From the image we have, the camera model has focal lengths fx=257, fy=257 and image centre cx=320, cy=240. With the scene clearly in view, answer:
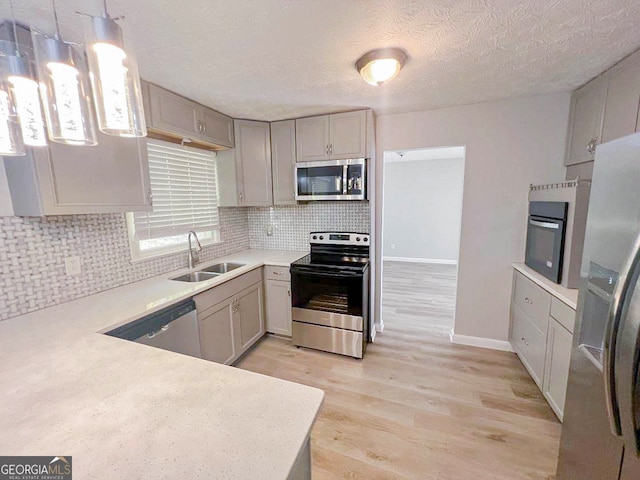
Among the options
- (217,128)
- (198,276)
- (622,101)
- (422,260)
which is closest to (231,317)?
(198,276)

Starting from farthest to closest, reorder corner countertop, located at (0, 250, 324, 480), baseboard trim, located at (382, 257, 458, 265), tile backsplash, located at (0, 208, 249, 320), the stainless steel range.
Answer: baseboard trim, located at (382, 257, 458, 265) < the stainless steel range < tile backsplash, located at (0, 208, 249, 320) < corner countertop, located at (0, 250, 324, 480)

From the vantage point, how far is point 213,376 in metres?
0.89

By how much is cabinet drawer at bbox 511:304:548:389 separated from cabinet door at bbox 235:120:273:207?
2.66 metres

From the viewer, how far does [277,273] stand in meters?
2.67

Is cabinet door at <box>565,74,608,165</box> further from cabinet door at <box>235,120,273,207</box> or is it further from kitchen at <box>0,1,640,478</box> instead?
cabinet door at <box>235,120,273,207</box>

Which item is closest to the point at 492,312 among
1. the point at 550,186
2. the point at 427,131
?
the point at 550,186

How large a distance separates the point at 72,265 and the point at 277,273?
5.07ft

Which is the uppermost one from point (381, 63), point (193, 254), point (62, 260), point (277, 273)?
point (381, 63)

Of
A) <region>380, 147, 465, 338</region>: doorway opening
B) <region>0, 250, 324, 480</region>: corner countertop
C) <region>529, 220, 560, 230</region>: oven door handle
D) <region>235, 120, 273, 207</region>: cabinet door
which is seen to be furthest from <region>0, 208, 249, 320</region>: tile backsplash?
<region>380, 147, 465, 338</region>: doorway opening

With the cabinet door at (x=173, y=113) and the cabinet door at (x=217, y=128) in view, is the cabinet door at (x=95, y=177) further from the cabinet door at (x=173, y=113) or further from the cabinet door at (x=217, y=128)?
the cabinet door at (x=217, y=128)

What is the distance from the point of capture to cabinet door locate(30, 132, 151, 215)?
4.35ft

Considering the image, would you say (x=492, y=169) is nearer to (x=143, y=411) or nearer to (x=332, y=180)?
(x=332, y=180)

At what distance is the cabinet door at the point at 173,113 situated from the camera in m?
1.89

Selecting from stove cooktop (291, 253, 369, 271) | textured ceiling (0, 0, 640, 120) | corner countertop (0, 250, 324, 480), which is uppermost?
textured ceiling (0, 0, 640, 120)
